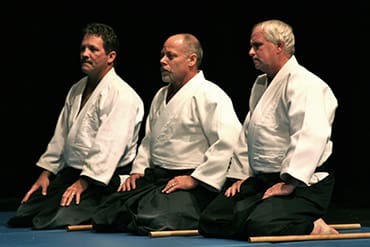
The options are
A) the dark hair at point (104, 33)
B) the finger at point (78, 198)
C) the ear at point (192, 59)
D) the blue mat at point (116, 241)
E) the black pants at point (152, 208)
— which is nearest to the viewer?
the blue mat at point (116, 241)

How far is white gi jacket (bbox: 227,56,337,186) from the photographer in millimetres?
5066

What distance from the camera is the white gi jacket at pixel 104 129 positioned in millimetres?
5938

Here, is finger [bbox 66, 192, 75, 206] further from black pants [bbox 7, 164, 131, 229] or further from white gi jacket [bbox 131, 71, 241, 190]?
white gi jacket [bbox 131, 71, 241, 190]

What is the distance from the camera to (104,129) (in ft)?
19.5

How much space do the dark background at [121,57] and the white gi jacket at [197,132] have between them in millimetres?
1875

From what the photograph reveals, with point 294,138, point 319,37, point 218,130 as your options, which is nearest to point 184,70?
point 218,130

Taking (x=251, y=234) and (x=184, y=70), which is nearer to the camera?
(x=251, y=234)

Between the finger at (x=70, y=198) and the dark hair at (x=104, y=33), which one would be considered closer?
the finger at (x=70, y=198)

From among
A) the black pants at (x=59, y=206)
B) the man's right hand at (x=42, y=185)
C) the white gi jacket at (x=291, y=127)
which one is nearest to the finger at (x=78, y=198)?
the black pants at (x=59, y=206)

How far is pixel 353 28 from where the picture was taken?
24.3 ft

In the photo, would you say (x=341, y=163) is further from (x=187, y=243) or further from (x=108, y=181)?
(x=187, y=243)

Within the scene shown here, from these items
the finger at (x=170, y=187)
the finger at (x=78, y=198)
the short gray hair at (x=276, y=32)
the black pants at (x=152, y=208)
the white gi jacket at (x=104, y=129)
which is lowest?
the finger at (x=78, y=198)

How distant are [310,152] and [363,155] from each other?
100 inches

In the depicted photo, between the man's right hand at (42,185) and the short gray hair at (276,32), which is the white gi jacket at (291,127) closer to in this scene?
the short gray hair at (276,32)
